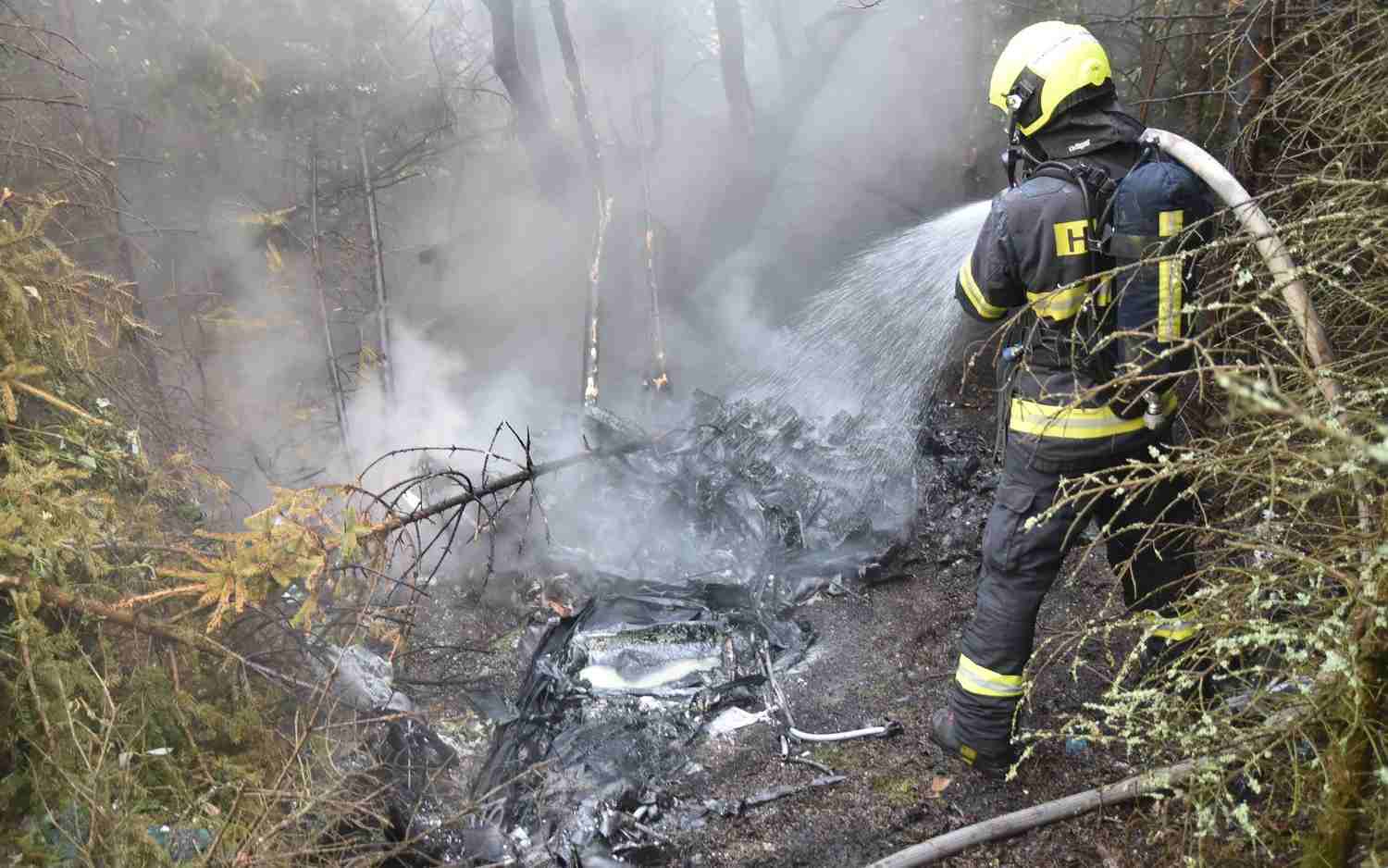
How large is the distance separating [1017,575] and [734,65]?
7.98 metres

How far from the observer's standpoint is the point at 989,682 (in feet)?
10.2

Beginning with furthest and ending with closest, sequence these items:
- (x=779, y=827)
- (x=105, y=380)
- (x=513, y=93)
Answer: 1. (x=513, y=93)
2. (x=105, y=380)
3. (x=779, y=827)

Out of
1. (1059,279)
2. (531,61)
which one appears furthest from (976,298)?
(531,61)

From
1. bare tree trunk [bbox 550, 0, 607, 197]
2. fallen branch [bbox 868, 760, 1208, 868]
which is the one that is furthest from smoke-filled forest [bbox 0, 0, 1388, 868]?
bare tree trunk [bbox 550, 0, 607, 197]

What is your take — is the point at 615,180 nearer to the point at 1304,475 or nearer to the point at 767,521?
the point at 767,521

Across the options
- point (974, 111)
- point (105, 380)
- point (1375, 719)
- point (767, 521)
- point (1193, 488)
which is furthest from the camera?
point (974, 111)

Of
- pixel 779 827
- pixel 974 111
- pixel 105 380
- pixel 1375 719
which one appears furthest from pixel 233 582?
pixel 974 111

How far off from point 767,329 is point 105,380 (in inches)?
252

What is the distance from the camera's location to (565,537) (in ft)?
18.0

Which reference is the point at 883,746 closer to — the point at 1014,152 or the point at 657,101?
the point at 1014,152

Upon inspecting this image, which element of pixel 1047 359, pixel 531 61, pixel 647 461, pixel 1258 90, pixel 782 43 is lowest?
pixel 647 461

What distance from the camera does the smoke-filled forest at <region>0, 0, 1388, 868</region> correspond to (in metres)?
2.25

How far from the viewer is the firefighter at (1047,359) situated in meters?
2.90

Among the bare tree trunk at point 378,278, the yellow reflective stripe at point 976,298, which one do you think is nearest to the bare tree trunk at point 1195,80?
the yellow reflective stripe at point 976,298
